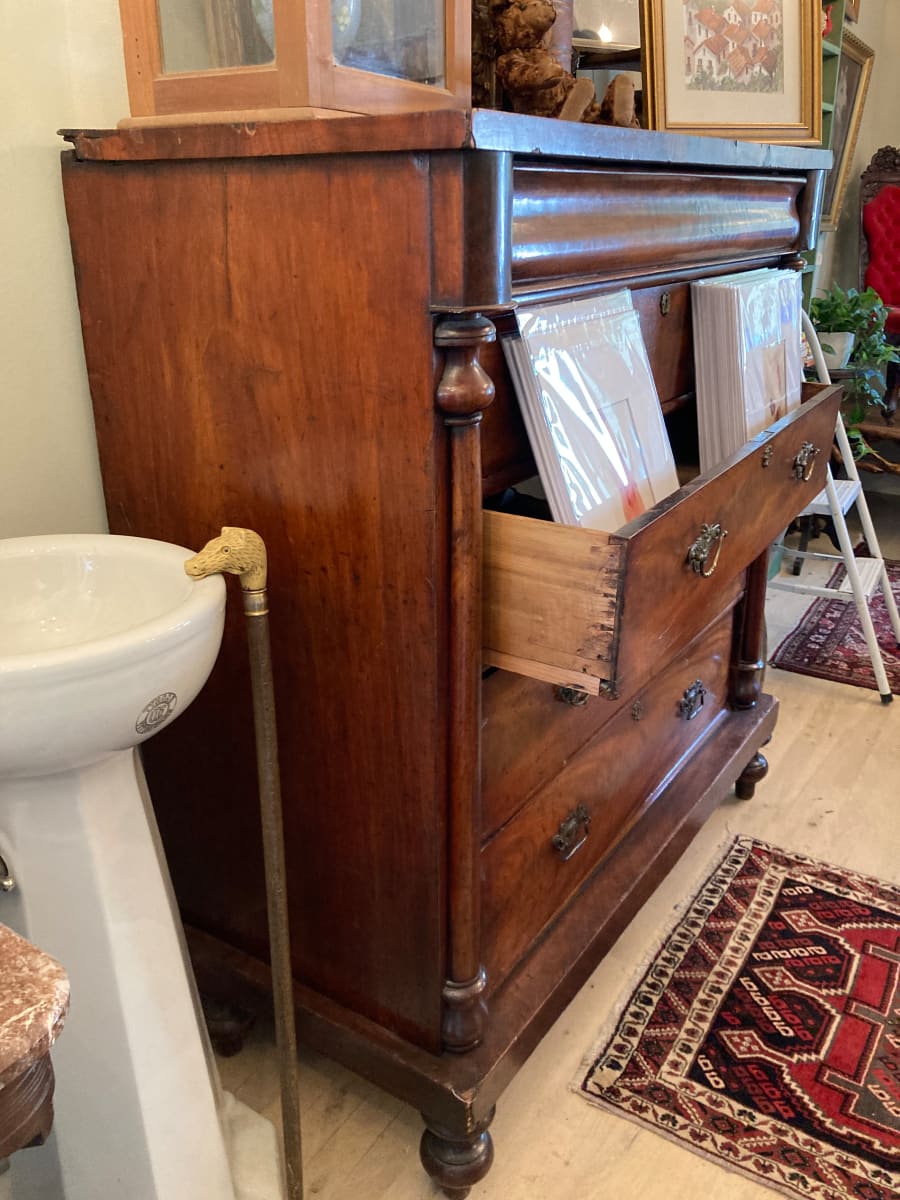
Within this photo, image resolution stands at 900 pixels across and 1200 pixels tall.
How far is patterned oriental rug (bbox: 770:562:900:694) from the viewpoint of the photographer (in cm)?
248

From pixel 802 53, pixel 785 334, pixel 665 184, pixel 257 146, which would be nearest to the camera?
pixel 257 146

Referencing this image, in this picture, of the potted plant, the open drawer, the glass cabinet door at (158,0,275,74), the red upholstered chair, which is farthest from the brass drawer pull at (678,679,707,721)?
the red upholstered chair

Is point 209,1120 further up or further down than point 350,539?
further down

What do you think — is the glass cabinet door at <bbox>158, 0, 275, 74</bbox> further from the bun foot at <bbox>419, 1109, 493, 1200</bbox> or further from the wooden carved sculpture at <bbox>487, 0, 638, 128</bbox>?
the bun foot at <bbox>419, 1109, 493, 1200</bbox>

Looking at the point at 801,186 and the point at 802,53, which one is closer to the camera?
the point at 801,186

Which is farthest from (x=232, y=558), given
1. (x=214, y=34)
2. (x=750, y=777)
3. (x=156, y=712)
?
(x=750, y=777)

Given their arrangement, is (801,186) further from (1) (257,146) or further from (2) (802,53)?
(1) (257,146)

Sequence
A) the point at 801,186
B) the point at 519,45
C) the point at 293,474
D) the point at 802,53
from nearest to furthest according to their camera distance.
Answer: the point at 293,474
the point at 519,45
the point at 801,186
the point at 802,53

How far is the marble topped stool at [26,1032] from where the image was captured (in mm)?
455

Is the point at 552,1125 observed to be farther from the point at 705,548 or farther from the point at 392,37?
the point at 392,37

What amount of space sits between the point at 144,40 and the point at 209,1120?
1083 mm

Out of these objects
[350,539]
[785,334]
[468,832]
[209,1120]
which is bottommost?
[209,1120]

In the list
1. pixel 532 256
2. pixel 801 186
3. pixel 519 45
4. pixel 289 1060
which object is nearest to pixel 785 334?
pixel 801 186

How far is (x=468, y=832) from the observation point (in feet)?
3.43
